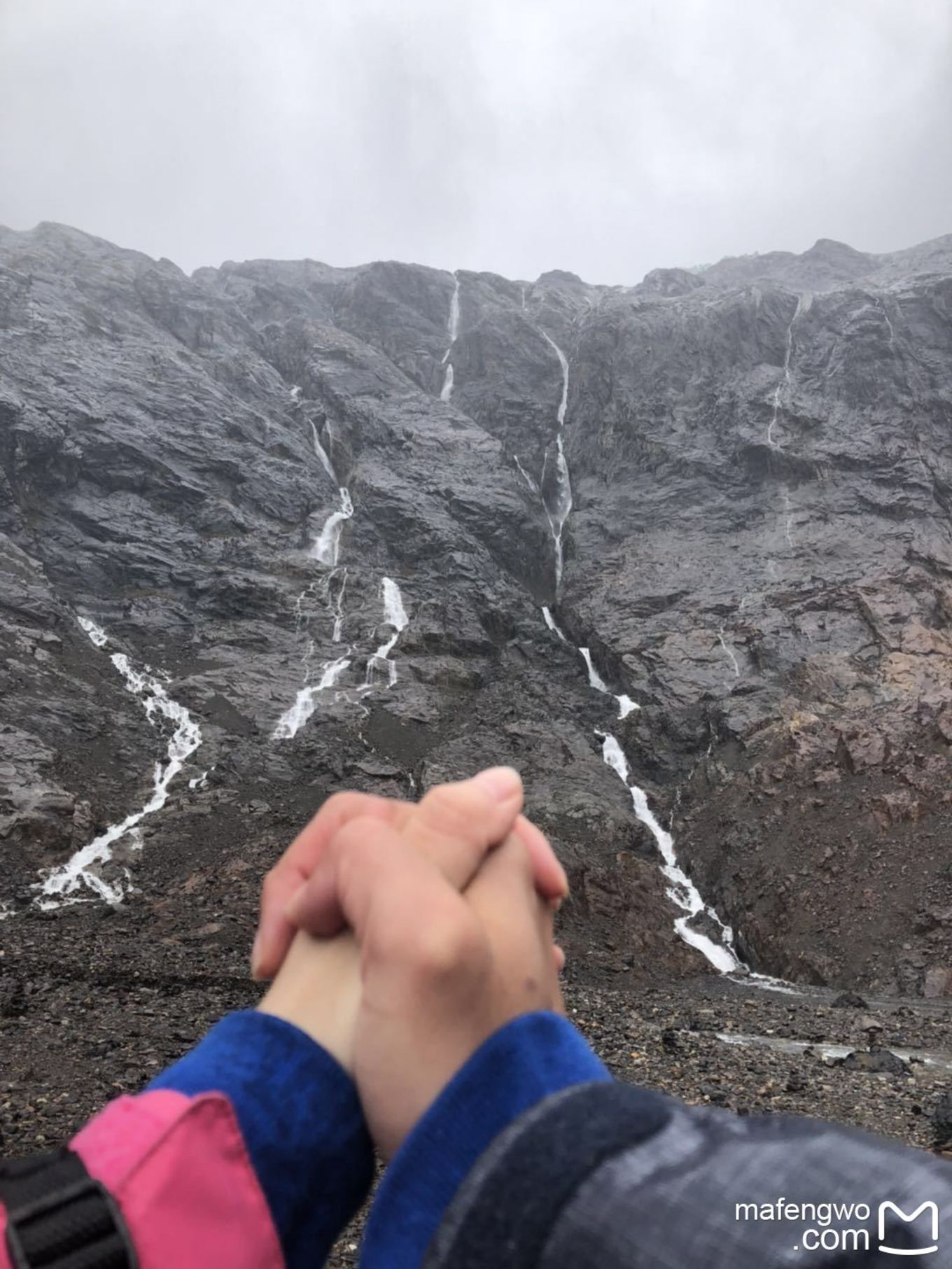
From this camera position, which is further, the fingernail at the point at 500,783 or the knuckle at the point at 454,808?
the fingernail at the point at 500,783

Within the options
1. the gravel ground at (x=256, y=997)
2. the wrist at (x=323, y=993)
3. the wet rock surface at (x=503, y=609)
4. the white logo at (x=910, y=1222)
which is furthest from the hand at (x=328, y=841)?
the wet rock surface at (x=503, y=609)

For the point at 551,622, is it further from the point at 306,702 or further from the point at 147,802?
the point at 147,802

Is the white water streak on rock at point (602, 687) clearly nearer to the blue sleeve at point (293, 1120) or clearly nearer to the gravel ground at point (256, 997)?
Answer: the gravel ground at point (256, 997)

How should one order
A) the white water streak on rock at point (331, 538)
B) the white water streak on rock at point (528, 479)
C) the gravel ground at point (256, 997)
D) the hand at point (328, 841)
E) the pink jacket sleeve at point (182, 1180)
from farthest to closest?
the white water streak on rock at point (528, 479)
the white water streak on rock at point (331, 538)
the gravel ground at point (256, 997)
the hand at point (328, 841)
the pink jacket sleeve at point (182, 1180)

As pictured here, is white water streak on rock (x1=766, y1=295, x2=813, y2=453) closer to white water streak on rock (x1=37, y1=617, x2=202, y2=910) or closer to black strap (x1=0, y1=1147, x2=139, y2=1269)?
white water streak on rock (x1=37, y1=617, x2=202, y2=910)

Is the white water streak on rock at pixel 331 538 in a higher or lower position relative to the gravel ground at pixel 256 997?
higher

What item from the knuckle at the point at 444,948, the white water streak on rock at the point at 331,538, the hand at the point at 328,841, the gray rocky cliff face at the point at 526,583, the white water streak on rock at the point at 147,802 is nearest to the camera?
the knuckle at the point at 444,948

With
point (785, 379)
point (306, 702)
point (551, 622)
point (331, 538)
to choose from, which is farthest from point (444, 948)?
point (785, 379)

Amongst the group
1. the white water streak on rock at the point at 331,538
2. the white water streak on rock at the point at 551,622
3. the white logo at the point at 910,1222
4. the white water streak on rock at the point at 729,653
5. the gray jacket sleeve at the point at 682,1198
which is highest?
the white water streak on rock at the point at 331,538

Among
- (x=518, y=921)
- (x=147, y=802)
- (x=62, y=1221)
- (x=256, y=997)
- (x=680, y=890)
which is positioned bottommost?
(x=680, y=890)
